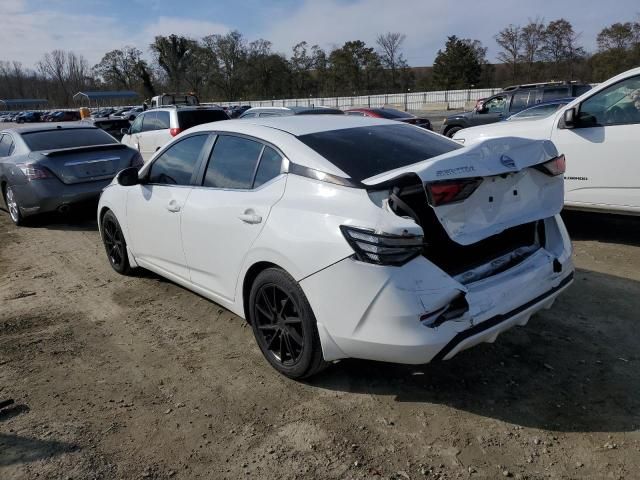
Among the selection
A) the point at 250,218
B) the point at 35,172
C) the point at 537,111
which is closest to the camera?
the point at 250,218

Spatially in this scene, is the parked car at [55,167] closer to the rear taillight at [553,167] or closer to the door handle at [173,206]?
the door handle at [173,206]

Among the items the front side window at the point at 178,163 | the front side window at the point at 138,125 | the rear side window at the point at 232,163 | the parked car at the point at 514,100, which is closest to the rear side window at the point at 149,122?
the front side window at the point at 138,125

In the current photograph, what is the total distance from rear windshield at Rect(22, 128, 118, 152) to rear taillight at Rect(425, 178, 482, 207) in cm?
732

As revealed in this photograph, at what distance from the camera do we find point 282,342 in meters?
3.35

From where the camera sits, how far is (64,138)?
852 centimetres

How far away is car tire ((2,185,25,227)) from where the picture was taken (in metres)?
8.23

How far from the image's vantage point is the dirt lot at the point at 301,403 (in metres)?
2.63

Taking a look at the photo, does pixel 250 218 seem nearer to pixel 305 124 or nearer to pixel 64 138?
pixel 305 124

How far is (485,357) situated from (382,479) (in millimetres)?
1383

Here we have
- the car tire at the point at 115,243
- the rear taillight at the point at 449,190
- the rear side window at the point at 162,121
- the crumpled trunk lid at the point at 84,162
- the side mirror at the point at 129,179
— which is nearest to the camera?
the rear taillight at the point at 449,190

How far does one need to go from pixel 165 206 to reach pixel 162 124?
31.0ft

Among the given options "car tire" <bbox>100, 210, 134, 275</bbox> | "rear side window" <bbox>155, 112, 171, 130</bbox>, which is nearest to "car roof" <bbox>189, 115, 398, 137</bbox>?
"car tire" <bbox>100, 210, 134, 275</bbox>

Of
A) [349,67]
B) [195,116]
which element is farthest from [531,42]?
[195,116]

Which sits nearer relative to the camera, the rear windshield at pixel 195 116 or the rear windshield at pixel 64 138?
the rear windshield at pixel 64 138
